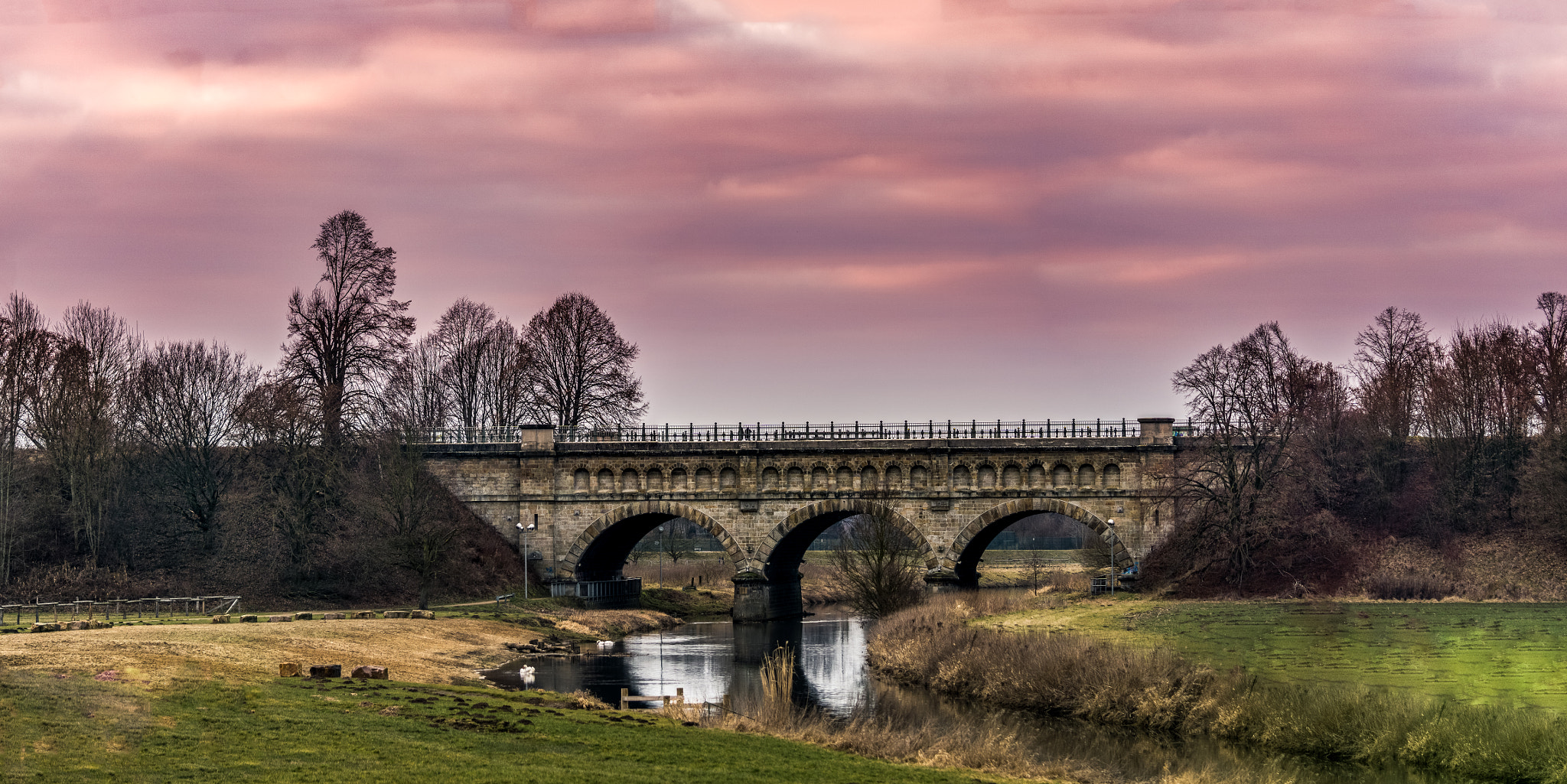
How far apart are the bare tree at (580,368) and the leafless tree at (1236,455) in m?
Answer: 39.6

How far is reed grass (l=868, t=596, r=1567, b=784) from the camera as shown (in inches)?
1120

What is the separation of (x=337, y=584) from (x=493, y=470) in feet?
47.8

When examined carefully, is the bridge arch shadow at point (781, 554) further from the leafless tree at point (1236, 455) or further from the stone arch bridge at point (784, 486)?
the leafless tree at point (1236, 455)

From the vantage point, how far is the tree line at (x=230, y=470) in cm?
6738

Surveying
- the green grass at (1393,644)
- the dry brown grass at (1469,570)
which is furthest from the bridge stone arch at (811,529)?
the dry brown grass at (1469,570)

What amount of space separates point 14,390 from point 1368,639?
61572 millimetres

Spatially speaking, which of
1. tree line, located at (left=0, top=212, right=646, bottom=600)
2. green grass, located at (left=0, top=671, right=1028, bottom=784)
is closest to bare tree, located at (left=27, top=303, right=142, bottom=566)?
tree line, located at (left=0, top=212, right=646, bottom=600)

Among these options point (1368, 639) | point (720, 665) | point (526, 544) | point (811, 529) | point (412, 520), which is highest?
point (412, 520)

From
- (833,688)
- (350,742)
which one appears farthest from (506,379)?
(350,742)

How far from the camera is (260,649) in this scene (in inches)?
1644

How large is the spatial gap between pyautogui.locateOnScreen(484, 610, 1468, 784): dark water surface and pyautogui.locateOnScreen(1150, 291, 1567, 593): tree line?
17785 mm

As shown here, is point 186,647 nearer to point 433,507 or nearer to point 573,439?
point 433,507

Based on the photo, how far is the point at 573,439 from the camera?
3268 inches

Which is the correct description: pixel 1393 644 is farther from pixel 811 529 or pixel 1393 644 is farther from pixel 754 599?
pixel 811 529
